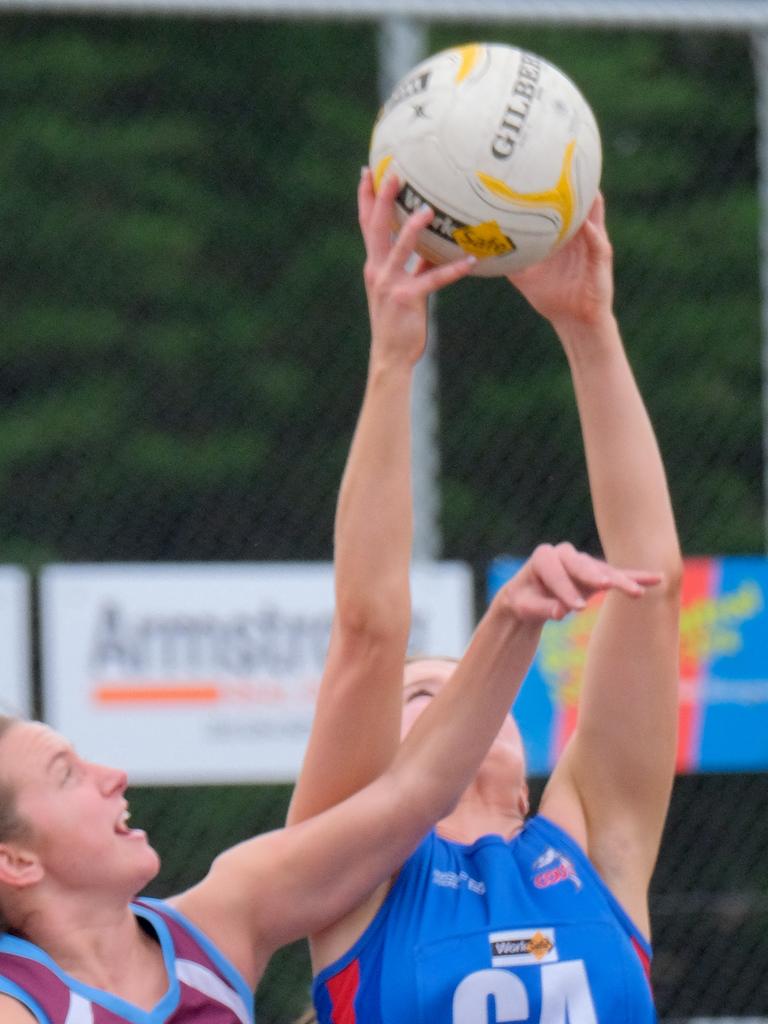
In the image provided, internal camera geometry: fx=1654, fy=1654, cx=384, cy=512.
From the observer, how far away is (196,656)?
4.59m

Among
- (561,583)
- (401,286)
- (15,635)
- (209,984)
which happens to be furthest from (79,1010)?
(15,635)

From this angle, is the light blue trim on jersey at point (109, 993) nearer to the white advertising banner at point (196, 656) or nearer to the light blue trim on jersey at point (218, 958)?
the light blue trim on jersey at point (218, 958)

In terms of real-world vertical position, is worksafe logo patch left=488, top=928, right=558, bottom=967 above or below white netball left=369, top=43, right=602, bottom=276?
below

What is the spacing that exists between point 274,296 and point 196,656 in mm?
4795

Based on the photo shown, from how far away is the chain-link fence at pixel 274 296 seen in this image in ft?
26.9

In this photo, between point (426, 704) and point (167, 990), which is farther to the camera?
point (426, 704)

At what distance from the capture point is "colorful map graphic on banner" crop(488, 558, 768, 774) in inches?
185

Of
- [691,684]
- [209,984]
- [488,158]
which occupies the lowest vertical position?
[691,684]

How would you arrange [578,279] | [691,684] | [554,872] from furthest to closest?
[691,684], [578,279], [554,872]

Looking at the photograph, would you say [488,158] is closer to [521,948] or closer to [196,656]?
[521,948]

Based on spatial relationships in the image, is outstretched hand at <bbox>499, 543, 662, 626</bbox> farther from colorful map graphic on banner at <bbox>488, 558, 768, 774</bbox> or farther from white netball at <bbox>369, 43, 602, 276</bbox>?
colorful map graphic on banner at <bbox>488, 558, 768, 774</bbox>

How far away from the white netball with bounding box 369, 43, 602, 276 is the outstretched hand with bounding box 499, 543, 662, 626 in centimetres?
47

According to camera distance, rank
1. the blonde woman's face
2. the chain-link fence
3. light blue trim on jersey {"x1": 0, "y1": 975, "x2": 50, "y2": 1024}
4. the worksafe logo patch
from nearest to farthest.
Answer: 1. light blue trim on jersey {"x1": 0, "y1": 975, "x2": 50, "y2": 1024}
2. the worksafe logo patch
3. the blonde woman's face
4. the chain-link fence

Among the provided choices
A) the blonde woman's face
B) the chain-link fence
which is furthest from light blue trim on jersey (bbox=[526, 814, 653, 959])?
the chain-link fence
